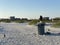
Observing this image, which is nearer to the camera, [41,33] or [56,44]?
[56,44]

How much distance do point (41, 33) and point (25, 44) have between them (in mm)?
4937

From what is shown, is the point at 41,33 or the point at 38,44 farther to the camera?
the point at 41,33

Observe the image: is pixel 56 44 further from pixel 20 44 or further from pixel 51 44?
pixel 20 44

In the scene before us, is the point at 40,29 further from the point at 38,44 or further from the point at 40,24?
the point at 38,44

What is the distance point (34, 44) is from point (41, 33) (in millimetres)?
4827

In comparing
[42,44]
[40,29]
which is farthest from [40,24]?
[42,44]

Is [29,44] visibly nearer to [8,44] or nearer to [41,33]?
[8,44]

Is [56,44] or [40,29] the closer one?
[56,44]

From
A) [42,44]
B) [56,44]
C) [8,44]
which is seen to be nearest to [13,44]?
[8,44]

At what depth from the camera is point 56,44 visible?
883 centimetres

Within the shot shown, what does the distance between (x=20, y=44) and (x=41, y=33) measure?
16.4 feet

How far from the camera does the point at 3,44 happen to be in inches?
346

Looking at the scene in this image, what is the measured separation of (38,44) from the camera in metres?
8.91

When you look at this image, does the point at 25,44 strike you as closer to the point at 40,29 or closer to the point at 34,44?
the point at 34,44
